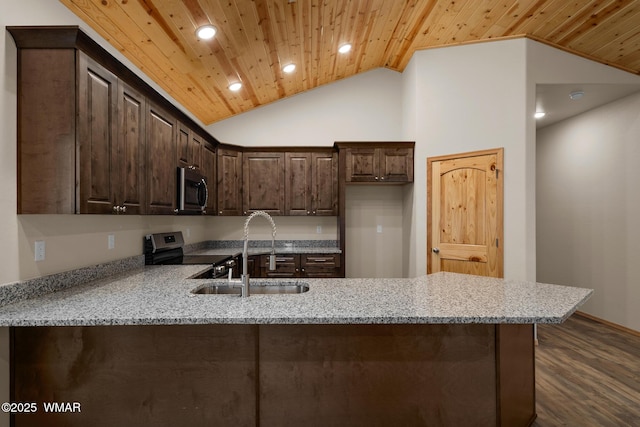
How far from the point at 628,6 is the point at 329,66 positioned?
2948 mm

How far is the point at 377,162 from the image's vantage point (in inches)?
172

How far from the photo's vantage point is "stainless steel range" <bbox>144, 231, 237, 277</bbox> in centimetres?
307

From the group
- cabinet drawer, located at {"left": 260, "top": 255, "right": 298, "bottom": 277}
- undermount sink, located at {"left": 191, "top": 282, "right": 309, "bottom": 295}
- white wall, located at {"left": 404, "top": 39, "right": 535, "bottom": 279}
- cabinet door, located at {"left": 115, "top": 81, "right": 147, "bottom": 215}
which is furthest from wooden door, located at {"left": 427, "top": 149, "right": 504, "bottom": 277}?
cabinet door, located at {"left": 115, "top": 81, "right": 147, "bottom": 215}

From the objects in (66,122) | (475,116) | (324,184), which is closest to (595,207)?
(475,116)

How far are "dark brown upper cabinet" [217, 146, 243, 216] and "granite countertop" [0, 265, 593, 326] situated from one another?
2.28 meters

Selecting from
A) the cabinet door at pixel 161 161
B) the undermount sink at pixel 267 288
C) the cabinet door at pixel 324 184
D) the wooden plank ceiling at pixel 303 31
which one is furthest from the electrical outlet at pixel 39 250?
the cabinet door at pixel 324 184

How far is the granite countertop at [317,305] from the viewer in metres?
1.44

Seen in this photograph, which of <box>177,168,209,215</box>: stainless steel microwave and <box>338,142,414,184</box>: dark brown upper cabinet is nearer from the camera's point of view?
<box>177,168,209,215</box>: stainless steel microwave

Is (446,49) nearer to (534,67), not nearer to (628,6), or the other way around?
(534,67)

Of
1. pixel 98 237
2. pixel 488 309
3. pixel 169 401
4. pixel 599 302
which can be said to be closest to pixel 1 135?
pixel 98 237

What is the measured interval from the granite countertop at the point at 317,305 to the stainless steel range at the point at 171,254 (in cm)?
93

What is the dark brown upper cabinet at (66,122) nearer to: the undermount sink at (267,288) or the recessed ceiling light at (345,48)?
the undermount sink at (267,288)

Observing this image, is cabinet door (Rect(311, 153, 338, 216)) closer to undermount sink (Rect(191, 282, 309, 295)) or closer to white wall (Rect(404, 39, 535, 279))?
white wall (Rect(404, 39, 535, 279))

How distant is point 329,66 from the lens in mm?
4270
